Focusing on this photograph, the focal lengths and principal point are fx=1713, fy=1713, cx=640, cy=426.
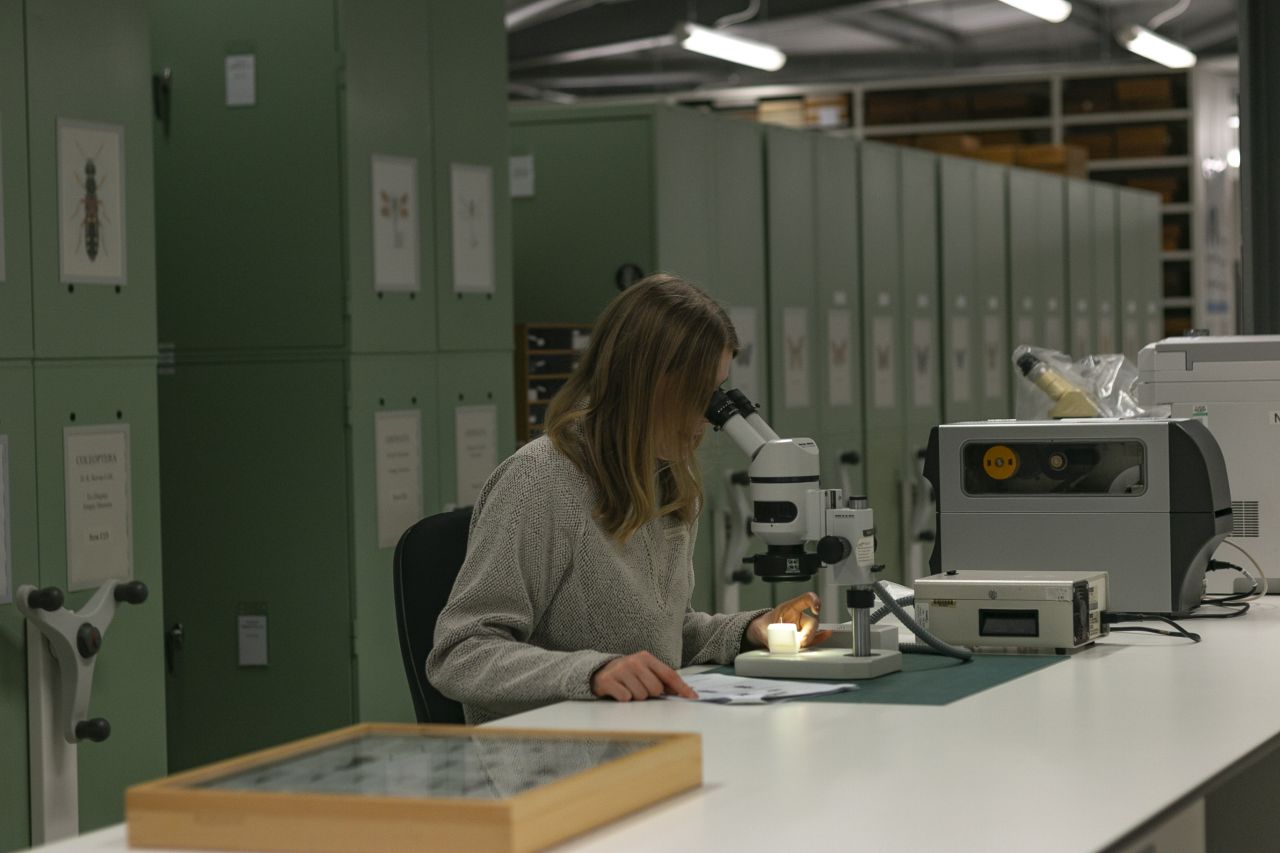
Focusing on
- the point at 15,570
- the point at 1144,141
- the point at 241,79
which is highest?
the point at 1144,141

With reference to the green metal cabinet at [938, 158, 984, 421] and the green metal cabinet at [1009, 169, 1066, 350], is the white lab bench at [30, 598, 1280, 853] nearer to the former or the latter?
the green metal cabinet at [938, 158, 984, 421]

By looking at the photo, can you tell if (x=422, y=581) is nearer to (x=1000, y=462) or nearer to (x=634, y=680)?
(x=634, y=680)

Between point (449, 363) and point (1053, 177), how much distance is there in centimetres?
491

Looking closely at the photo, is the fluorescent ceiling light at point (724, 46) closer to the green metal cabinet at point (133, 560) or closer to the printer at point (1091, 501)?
the green metal cabinet at point (133, 560)

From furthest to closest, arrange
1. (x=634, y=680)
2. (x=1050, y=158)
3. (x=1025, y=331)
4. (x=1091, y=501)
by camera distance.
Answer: (x=1050, y=158) < (x=1025, y=331) < (x=1091, y=501) < (x=634, y=680)

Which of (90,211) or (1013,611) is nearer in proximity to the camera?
(1013,611)

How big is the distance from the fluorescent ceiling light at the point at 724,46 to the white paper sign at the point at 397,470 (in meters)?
6.15

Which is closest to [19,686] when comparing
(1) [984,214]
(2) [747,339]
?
(2) [747,339]

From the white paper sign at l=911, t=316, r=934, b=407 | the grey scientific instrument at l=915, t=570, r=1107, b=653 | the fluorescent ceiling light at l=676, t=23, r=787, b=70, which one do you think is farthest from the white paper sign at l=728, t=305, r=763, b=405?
the fluorescent ceiling light at l=676, t=23, r=787, b=70

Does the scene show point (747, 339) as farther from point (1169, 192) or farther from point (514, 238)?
point (1169, 192)

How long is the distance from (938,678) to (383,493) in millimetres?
1933

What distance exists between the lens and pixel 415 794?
4.86 feet

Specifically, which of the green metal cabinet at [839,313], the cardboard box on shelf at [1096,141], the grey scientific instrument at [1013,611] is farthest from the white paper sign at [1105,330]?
the grey scientific instrument at [1013,611]

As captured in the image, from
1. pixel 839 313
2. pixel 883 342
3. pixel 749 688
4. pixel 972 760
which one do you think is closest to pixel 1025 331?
pixel 883 342
